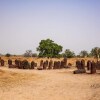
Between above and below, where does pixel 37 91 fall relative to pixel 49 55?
below

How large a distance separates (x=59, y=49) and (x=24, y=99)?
2297 inches

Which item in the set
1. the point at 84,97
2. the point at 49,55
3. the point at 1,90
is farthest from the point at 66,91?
the point at 49,55

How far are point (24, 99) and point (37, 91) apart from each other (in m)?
1.87

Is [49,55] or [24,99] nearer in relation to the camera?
[24,99]

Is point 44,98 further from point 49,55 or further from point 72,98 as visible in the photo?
point 49,55

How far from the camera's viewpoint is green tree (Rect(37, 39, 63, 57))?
67.8 metres

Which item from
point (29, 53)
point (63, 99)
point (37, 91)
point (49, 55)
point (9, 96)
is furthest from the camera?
point (29, 53)

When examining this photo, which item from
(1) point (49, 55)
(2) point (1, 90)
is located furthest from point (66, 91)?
(1) point (49, 55)

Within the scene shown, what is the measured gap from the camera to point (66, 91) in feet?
43.3

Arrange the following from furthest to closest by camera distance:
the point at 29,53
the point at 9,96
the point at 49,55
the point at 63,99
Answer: the point at 29,53, the point at 49,55, the point at 9,96, the point at 63,99

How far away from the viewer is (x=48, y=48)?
6738 centimetres

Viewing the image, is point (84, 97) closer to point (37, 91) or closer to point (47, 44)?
point (37, 91)

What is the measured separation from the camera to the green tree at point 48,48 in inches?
2667

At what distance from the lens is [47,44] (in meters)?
68.4
